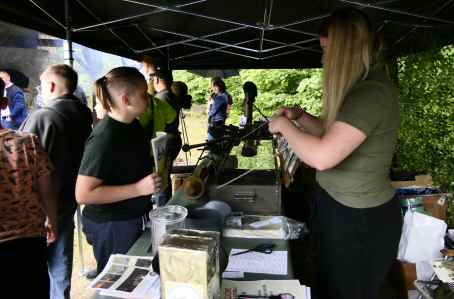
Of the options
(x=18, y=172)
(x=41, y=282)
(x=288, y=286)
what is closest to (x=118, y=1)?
(x=18, y=172)

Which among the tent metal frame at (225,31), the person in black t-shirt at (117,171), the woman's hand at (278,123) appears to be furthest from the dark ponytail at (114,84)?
the tent metal frame at (225,31)

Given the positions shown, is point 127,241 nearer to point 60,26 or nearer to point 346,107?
point 346,107

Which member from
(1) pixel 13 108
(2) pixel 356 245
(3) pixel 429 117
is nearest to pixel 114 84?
(2) pixel 356 245

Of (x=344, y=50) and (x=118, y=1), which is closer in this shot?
(x=344, y=50)

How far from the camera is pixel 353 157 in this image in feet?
4.50

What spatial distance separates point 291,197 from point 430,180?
1.18 m

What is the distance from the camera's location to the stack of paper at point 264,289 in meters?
1.13

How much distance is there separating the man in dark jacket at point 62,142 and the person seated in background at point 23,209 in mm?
589

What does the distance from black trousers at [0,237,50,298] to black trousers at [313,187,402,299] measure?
1.24 meters

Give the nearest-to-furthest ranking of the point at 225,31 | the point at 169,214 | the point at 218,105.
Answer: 1. the point at 169,214
2. the point at 225,31
3. the point at 218,105

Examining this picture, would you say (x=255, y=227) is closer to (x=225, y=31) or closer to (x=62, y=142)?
(x=62, y=142)

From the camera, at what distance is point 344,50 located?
1352 millimetres

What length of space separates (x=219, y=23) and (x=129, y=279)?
142 inches

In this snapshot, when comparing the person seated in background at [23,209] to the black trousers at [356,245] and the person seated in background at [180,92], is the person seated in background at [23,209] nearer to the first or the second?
the black trousers at [356,245]
